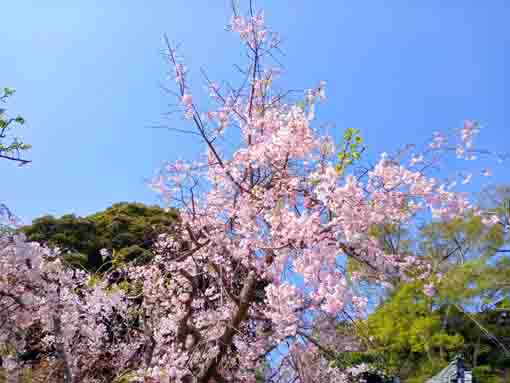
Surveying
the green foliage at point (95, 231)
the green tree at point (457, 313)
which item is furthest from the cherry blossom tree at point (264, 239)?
the green tree at point (457, 313)

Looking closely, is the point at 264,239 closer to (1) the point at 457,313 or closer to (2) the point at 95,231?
(2) the point at 95,231

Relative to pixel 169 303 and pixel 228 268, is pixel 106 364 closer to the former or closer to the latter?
pixel 169 303

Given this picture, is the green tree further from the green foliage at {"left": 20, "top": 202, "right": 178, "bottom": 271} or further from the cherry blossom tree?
the cherry blossom tree

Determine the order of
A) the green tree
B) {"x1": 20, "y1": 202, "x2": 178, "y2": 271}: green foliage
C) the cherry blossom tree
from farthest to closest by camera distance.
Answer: the green tree < {"x1": 20, "y1": 202, "x2": 178, "y2": 271}: green foliage < the cherry blossom tree

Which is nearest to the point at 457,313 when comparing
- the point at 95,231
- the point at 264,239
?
the point at 95,231

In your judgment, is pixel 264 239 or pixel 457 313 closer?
pixel 264 239

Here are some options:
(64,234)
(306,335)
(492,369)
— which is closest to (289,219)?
(306,335)

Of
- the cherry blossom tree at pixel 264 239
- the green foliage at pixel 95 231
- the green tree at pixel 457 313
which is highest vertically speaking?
the green tree at pixel 457 313

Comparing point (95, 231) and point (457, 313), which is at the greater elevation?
point (457, 313)

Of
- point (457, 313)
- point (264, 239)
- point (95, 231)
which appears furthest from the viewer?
point (457, 313)

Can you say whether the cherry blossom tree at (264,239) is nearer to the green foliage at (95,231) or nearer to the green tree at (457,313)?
the green foliage at (95,231)

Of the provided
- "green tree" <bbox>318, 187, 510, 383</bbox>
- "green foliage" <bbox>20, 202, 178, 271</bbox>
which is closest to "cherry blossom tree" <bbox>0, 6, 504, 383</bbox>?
"green foliage" <bbox>20, 202, 178, 271</bbox>

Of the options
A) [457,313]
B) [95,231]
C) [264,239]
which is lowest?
[264,239]

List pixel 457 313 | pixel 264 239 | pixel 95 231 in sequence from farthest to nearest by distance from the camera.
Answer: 1. pixel 457 313
2. pixel 95 231
3. pixel 264 239
